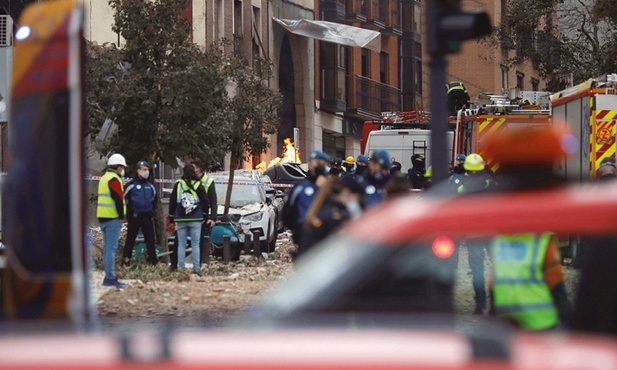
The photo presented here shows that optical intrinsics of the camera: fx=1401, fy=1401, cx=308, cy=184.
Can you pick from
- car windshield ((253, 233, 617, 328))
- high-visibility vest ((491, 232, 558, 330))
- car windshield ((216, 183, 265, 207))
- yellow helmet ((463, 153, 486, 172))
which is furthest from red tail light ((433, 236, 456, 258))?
car windshield ((216, 183, 265, 207))

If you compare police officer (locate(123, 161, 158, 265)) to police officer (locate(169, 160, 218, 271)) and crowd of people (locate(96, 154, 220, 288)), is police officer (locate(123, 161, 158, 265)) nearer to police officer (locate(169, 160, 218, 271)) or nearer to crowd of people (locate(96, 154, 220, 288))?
crowd of people (locate(96, 154, 220, 288))

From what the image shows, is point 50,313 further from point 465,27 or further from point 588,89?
point 588,89

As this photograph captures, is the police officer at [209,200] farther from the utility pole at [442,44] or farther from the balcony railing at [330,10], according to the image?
the balcony railing at [330,10]

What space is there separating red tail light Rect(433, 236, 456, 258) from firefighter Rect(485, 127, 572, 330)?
470 mm

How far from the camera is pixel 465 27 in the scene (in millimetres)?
9836

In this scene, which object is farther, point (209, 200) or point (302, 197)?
point (209, 200)

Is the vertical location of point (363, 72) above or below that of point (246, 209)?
above

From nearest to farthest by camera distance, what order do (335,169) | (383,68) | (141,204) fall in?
(141,204) → (335,169) → (383,68)

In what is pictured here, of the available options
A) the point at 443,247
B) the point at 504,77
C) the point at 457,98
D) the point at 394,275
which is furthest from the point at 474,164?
the point at 504,77

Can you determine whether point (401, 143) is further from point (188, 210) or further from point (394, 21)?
point (394, 21)

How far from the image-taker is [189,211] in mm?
19969

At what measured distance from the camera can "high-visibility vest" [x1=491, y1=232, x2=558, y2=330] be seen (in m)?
4.49

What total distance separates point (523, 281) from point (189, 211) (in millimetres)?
14447

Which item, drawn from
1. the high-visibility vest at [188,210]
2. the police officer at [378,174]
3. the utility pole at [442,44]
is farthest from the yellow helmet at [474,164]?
the utility pole at [442,44]
